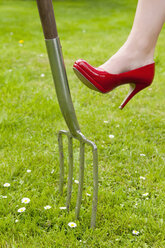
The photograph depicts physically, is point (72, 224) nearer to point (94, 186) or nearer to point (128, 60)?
point (94, 186)

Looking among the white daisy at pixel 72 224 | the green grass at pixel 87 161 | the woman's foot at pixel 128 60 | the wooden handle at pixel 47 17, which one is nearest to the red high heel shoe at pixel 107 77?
the woman's foot at pixel 128 60

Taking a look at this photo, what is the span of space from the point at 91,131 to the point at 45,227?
1.04 m

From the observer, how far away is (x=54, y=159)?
209cm

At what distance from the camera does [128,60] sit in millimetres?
1629

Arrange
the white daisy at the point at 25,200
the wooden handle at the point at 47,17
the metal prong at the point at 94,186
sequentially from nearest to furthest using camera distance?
the wooden handle at the point at 47,17 → the metal prong at the point at 94,186 → the white daisy at the point at 25,200

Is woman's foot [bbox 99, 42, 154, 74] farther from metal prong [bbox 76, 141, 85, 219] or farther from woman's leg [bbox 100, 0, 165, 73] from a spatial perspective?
metal prong [bbox 76, 141, 85, 219]

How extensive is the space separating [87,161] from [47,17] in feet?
3.42

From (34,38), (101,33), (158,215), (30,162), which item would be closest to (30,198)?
(30,162)

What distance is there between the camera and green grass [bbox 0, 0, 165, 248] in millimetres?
1500

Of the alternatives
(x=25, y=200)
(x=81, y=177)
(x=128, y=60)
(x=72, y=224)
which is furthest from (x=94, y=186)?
(x=128, y=60)

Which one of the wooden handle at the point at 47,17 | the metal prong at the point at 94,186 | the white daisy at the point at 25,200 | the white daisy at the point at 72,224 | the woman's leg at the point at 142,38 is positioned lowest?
the white daisy at the point at 72,224

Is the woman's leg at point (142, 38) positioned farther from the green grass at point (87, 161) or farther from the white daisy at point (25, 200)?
the white daisy at point (25, 200)

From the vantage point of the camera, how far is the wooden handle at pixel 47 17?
130 cm

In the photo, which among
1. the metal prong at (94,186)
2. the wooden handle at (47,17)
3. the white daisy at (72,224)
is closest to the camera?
the wooden handle at (47,17)
